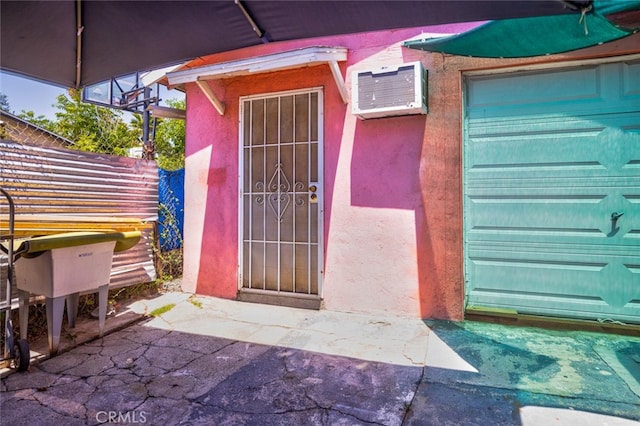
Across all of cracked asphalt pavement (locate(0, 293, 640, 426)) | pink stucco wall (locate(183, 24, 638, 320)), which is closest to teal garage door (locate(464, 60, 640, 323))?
pink stucco wall (locate(183, 24, 638, 320))

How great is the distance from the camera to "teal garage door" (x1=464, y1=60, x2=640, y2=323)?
133 inches

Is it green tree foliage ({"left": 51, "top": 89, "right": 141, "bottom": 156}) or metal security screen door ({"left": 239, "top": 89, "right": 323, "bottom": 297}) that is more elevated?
green tree foliage ({"left": 51, "top": 89, "right": 141, "bottom": 156})

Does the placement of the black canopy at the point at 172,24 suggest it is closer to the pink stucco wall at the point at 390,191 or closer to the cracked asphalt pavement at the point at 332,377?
the pink stucco wall at the point at 390,191

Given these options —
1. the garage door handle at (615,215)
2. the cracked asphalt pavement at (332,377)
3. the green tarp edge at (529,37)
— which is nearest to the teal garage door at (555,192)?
the garage door handle at (615,215)

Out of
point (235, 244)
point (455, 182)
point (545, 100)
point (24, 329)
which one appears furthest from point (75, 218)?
point (545, 100)

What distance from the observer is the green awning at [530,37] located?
245cm

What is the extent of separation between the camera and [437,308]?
3.82 metres

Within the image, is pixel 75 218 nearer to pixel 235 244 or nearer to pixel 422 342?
pixel 235 244

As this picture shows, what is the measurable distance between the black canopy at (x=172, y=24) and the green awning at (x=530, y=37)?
88cm

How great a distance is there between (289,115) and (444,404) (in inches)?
137

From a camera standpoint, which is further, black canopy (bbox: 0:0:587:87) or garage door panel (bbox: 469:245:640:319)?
garage door panel (bbox: 469:245:640:319)

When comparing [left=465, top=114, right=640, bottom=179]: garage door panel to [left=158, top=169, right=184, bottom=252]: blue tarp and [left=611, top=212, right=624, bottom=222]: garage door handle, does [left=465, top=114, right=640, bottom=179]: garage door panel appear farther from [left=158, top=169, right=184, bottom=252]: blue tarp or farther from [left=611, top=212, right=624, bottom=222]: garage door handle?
[left=158, top=169, right=184, bottom=252]: blue tarp

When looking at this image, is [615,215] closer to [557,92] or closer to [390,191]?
[557,92]

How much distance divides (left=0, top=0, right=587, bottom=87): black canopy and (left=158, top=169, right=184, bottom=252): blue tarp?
2651 millimetres
